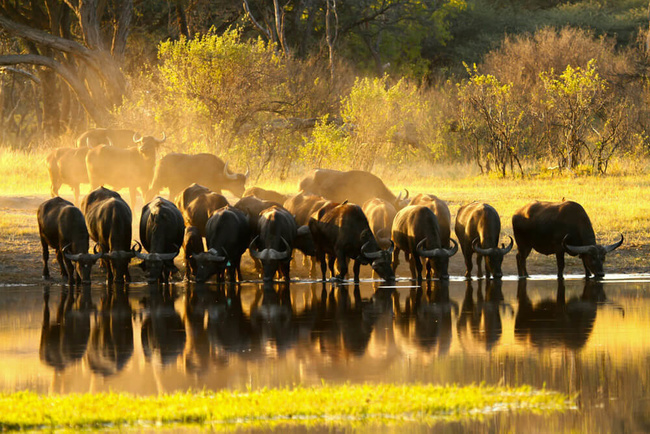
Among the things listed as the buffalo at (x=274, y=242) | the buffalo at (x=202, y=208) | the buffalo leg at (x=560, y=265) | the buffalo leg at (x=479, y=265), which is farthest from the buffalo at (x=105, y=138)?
the buffalo leg at (x=560, y=265)

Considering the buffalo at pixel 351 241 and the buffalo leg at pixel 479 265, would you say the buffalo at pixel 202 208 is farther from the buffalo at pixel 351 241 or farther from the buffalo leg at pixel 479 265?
the buffalo leg at pixel 479 265

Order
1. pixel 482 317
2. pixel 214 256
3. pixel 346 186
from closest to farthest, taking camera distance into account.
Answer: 1. pixel 482 317
2. pixel 214 256
3. pixel 346 186

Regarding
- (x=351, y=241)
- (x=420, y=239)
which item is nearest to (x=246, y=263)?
(x=351, y=241)

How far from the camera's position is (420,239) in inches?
686

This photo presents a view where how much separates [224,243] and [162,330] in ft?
17.5

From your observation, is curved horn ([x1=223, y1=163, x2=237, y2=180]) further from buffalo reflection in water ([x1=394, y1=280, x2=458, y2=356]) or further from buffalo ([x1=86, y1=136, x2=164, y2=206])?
buffalo reflection in water ([x1=394, y1=280, x2=458, y2=356])

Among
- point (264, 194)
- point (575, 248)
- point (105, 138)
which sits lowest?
point (575, 248)

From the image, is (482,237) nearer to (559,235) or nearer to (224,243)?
(559,235)

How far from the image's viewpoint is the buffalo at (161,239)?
56.3 feet

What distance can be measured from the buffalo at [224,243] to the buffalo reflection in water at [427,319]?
10.6 feet

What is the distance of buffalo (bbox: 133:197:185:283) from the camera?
17.2 metres

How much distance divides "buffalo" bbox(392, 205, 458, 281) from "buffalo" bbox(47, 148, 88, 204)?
423 inches

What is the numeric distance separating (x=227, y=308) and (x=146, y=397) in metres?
5.68

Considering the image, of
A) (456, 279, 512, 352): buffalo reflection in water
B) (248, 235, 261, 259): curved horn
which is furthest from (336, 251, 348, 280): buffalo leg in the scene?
(456, 279, 512, 352): buffalo reflection in water
